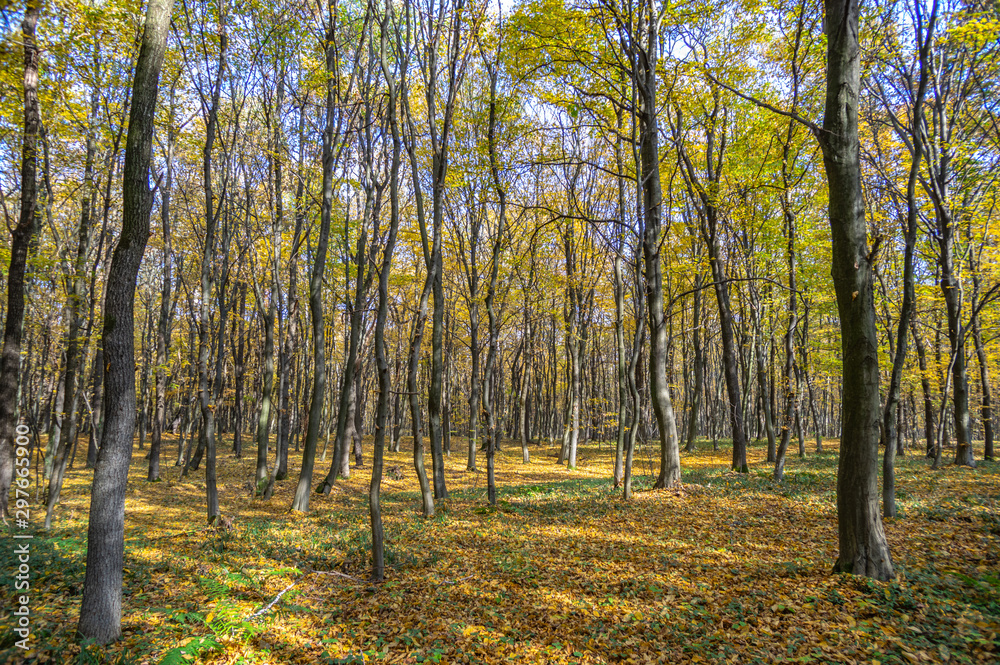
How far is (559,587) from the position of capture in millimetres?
5629

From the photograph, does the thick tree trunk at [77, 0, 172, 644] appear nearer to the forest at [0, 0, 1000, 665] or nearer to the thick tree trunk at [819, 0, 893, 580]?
the forest at [0, 0, 1000, 665]

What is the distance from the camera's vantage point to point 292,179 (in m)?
15.6

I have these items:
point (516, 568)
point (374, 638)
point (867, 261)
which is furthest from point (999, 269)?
point (374, 638)

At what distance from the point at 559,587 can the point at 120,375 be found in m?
5.45

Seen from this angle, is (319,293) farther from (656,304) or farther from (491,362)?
(656,304)

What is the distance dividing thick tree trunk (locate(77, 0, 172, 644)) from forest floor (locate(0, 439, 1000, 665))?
0.41 m

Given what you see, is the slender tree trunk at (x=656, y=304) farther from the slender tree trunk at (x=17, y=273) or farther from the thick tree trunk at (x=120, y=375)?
the slender tree trunk at (x=17, y=273)

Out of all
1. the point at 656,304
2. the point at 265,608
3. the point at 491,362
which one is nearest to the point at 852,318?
the point at 656,304

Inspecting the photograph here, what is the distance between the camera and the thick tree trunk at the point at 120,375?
157 inches

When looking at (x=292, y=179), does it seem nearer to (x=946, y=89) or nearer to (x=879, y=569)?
(x=879, y=569)

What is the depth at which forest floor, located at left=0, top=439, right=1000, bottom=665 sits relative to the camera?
4.04m

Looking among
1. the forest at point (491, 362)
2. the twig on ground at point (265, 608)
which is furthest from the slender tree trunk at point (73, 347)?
the twig on ground at point (265, 608)

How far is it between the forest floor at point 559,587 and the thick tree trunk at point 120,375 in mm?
415

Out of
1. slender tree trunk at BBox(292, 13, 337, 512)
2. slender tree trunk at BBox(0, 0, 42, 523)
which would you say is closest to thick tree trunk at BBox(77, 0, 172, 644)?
slender tree trunk at BBox(0, 0, 42, 523)
